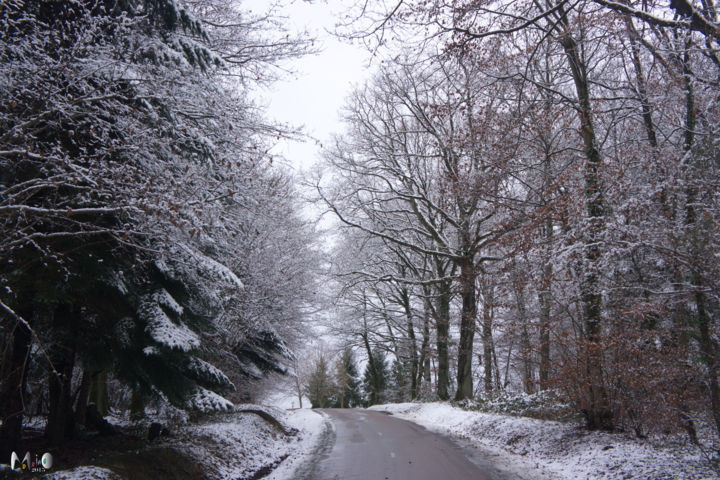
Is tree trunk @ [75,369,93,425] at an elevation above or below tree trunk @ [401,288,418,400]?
below

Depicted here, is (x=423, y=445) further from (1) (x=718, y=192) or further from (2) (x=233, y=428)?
(1) (x=718, y=192)

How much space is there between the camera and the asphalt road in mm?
7543

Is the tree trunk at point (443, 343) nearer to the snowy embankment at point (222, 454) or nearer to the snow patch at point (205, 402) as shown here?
the snowy embankment at point (222, 454)

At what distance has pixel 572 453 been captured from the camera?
858 centimetres

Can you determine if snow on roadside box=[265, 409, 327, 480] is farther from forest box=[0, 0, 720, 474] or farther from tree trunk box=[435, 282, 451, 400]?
tree trunk box=[435, 282, 451, 400]

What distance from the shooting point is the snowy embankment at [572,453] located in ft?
22.2

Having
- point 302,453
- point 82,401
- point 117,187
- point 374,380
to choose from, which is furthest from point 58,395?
point 374,380

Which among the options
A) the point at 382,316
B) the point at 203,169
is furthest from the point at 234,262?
the point at 382,316

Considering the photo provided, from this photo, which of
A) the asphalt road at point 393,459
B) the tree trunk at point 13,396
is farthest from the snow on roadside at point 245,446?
the tree trunk at point 13,396

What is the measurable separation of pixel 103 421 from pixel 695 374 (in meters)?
10.7

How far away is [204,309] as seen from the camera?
355 inches
